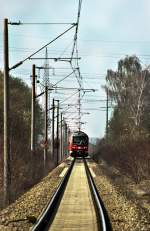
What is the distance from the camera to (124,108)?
78.2m

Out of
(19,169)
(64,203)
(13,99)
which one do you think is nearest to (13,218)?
(64,203)

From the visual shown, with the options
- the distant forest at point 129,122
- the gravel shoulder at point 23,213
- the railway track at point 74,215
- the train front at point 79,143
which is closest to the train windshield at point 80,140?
the train front at point 79,143

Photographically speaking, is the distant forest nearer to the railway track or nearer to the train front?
the train front

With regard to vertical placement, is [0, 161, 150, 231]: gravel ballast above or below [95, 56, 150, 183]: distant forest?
below

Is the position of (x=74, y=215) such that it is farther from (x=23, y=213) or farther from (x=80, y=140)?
(x=80, y=140)

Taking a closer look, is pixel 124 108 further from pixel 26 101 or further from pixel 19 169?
pixel 19 169

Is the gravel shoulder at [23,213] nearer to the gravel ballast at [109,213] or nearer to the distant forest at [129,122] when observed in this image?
the gravel ballast at [109,213]

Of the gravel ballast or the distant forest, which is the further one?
the distant forest

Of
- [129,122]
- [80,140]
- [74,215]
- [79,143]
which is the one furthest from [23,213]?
[79,143]

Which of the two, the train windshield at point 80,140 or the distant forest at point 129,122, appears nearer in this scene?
the distant forest at point 129,122

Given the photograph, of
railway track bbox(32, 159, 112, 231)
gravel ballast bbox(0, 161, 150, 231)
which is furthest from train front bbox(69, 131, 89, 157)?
gravel ballast bbox(0, 161, 150, 231)

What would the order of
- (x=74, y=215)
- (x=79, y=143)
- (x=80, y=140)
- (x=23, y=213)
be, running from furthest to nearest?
1. (x=79, y=143)
2. (x=80, y=140)
3. (x=23, y=213)
4. (x=74, y=215)

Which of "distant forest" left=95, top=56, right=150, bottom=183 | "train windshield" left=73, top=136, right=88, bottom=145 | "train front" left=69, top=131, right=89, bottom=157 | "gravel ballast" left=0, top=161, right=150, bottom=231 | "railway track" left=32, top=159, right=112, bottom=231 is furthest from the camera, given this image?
"train front" left=69, top=131, right=89, bottom=157

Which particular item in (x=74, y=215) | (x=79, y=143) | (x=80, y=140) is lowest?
(x=74, y=215)
